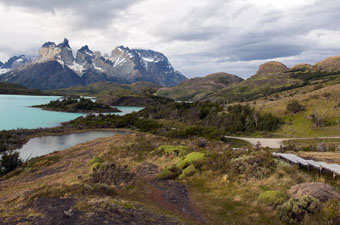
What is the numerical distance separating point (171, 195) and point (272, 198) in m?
6.03

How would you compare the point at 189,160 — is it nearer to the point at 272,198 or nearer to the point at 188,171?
the point at 188,171

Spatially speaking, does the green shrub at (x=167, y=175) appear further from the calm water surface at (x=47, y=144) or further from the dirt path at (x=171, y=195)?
Result: the calm water surface at (x=47, y=144)

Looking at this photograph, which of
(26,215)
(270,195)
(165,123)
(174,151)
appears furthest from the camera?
(165,123)

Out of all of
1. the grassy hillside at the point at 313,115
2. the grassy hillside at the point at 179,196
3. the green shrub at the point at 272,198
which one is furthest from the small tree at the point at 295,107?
the green shrub at the point at 272,198

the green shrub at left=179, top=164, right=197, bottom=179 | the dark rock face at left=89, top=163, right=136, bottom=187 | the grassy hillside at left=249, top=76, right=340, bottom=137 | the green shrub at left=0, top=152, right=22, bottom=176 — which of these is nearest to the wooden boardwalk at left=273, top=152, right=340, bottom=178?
the green shrub at left=179, top=164, right=197, bottom=179

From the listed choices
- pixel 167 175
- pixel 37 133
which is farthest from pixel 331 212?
pixel 37 133

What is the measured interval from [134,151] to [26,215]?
20.8 m

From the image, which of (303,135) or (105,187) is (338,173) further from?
(303,135)

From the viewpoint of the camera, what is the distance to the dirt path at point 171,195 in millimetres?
12086

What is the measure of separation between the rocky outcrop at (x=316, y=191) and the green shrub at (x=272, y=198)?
2.51ft

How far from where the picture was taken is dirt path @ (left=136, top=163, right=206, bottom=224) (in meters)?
12.1

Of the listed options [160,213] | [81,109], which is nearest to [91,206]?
[160,213]

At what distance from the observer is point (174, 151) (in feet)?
83.3

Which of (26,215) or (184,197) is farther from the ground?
(26,215)
